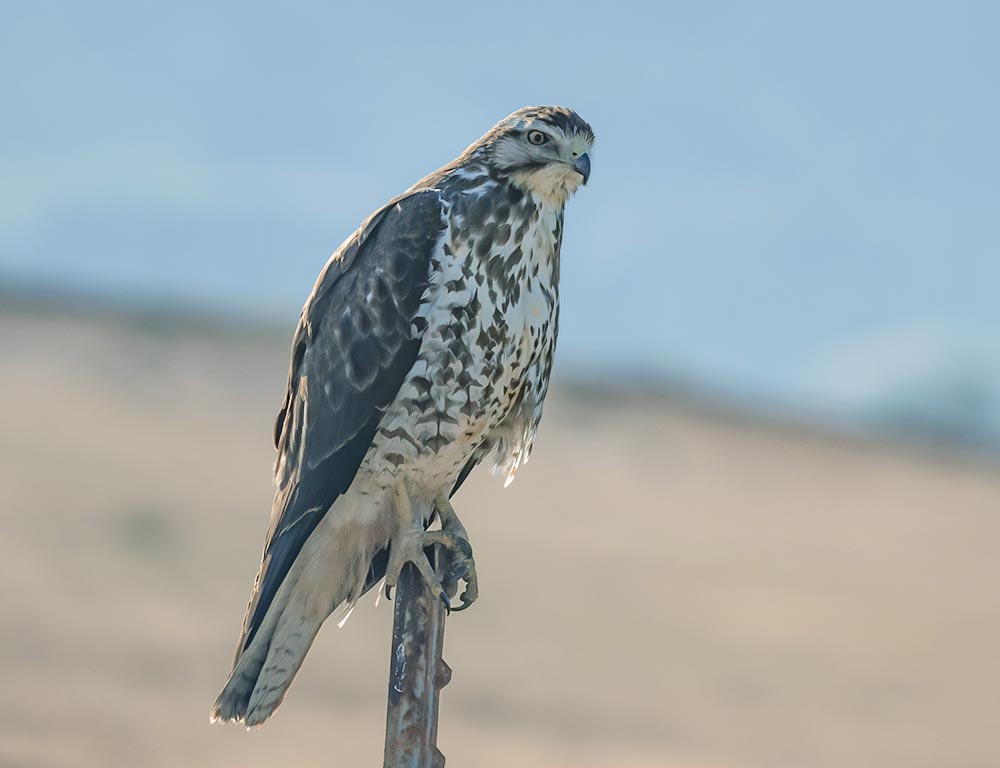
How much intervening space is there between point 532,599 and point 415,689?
1795 centimetres

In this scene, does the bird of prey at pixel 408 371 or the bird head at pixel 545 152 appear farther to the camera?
the bird head at pixel 545 152

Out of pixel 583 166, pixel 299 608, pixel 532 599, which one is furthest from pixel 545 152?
pixel 532 599

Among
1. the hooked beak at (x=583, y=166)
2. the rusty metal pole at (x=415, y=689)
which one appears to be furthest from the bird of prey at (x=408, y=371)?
the rusty metal pole at (x=415, y=689)

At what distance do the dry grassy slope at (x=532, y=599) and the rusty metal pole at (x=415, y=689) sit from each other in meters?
10.2

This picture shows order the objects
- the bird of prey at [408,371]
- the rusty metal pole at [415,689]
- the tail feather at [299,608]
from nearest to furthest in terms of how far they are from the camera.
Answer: the rusty metal pole at [415,689] < the tail feather at [299,608] < the bird of prey at [408,371]

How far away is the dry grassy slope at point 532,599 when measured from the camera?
16.8 metres

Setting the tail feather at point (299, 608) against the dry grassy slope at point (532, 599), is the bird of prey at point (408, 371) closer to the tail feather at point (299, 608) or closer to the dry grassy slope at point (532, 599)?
the tail feather at point (299, 608)

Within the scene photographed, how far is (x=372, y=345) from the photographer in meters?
5.26

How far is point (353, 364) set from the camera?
532 centimetres

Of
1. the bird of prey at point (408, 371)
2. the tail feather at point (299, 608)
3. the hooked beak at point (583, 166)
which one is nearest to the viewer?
the tail feather at point (299, 608)

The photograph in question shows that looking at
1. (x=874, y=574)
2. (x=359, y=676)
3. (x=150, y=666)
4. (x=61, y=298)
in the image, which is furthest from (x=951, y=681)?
(x=61, y=298)

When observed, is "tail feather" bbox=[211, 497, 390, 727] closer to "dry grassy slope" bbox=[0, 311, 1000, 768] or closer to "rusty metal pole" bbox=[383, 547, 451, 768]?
"rusty metal pole" bbox=[383, 547, 451, 768]

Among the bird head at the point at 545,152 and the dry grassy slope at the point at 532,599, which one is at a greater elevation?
the dry grassy slope at the point at 532,599

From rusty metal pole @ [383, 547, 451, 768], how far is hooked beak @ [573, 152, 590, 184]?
166cm
